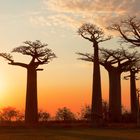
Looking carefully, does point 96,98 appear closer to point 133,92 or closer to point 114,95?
point 114,95

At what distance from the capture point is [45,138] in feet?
105

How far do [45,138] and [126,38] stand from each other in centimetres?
1624

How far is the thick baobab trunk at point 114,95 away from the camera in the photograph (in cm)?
5888

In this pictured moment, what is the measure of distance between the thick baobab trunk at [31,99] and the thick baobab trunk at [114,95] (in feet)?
29.1

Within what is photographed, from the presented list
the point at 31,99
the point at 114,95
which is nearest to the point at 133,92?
the point at 114,95

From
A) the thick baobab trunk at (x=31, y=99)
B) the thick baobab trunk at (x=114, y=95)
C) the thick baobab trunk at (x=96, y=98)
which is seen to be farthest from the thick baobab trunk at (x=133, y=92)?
the thick baobab trunk at (x=31, y=99)

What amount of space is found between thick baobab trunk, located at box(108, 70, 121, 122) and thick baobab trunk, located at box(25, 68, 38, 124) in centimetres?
887

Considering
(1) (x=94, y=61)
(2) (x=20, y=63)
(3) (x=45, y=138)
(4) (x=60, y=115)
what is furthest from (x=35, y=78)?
(3) (x=45, y=138)

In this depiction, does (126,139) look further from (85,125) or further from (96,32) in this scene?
(96,32)

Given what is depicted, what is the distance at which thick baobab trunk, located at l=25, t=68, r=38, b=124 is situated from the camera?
55.6 m

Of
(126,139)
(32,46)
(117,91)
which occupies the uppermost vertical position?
(32,46)

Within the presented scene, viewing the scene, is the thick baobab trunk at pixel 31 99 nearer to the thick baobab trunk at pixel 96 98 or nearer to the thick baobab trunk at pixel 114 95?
the thick baobab trunk at pixel 96 98

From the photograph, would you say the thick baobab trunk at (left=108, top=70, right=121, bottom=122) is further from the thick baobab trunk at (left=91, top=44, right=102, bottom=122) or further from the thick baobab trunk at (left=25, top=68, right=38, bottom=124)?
the thick baobab trunk at (left=25, top=68, right=38, bottom=124)

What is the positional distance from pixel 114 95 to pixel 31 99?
33.6ft
